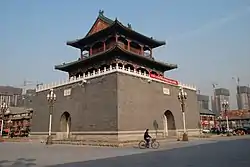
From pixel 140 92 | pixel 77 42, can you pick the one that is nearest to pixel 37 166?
pixel 140 92

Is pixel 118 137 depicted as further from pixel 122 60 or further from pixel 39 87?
pixel 39 87

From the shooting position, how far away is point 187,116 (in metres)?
31.4

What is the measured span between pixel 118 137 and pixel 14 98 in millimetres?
70674

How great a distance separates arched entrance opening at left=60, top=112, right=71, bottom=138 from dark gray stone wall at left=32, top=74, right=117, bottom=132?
0.41m

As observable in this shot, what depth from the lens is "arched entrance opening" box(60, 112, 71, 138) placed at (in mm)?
28062

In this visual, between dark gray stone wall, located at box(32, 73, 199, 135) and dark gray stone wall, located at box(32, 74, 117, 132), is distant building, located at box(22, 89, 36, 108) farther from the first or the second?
dark gray stone wall, located at box(32, 73, 199, 135)

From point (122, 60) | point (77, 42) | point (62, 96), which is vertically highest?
point (77, 42)

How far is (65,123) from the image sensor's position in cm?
2842

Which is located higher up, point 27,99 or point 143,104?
point 27,99

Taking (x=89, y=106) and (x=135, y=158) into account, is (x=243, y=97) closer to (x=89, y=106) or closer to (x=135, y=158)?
(x=89, y=106)

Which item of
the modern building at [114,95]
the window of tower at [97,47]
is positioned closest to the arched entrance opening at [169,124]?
the modern building at [114,95]

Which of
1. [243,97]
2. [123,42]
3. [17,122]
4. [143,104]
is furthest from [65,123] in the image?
[243,97]

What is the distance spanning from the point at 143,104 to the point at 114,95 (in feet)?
12.9

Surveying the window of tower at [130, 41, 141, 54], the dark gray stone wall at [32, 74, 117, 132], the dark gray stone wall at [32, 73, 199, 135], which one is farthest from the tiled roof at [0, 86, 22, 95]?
the window of tower at [130, 41, 141, 54]
